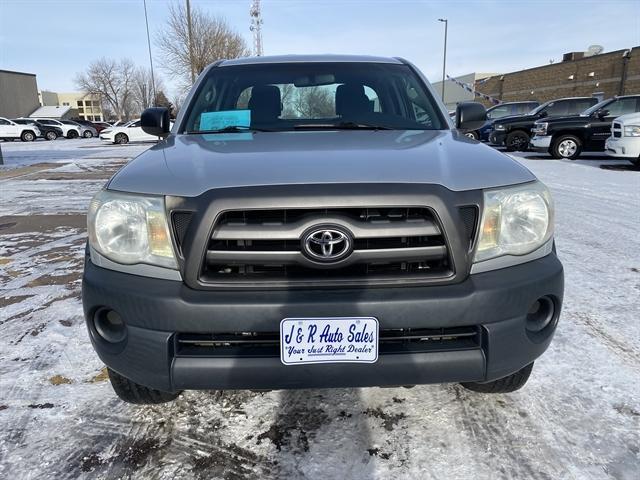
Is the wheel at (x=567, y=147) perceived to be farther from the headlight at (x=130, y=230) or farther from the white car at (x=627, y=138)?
the headlight at (x=130, y=230)

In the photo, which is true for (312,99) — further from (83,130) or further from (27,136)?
(83,130)

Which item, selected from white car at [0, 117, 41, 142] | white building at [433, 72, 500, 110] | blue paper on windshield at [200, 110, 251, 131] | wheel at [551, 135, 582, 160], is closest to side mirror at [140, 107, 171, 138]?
blue paper on windshield at [200, 110, 251, 131]

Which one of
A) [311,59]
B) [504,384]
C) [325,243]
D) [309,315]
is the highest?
[311,59]

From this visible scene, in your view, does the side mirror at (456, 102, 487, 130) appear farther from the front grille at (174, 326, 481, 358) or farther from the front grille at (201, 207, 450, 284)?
the front grille at (174, 326, 481, 358)

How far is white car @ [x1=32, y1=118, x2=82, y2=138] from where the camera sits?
3368cm

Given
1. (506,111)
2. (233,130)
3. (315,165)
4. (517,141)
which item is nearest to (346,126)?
(233,130)

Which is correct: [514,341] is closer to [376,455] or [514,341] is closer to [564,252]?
[376,455]

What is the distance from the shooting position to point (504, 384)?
202 cm

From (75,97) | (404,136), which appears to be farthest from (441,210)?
(75,97)

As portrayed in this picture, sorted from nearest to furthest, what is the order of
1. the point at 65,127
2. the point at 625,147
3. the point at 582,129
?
the point at 625,147 → the point at 582,129 → the point at 65,127

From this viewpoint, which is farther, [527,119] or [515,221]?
[527,119]

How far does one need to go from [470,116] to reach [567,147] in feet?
36.8

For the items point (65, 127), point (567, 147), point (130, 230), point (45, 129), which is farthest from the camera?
point (65, 127)

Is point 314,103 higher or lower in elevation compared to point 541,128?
higher
